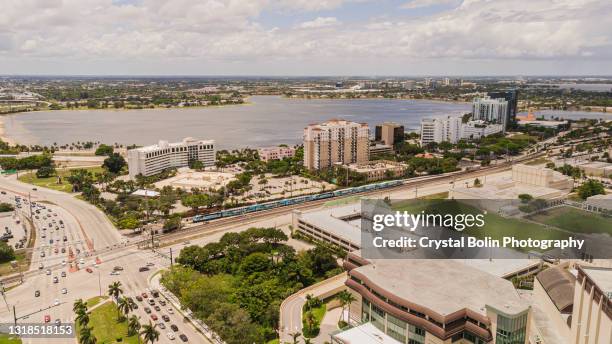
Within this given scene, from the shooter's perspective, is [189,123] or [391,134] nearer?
[391,134]

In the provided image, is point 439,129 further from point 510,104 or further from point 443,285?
point 443,285

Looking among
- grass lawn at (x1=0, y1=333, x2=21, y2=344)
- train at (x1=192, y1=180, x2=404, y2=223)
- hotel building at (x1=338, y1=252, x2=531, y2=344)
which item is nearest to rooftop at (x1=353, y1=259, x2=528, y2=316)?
hotel building at (x1=338, y1=252, x2=531, y2=344)

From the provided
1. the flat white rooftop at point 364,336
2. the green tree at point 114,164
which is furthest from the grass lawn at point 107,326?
the green tree at point 114,164

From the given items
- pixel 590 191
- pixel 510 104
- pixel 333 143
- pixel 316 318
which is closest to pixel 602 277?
pixel 316 318

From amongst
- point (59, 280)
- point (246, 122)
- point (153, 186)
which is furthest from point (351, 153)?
point (246, 122)

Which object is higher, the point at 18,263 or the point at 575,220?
the point at 575,220

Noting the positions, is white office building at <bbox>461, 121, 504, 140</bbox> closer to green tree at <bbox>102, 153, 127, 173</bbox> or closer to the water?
the water

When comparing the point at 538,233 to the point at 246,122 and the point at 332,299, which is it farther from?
the point at 246,122

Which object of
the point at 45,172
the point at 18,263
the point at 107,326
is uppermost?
the point at 45,172
